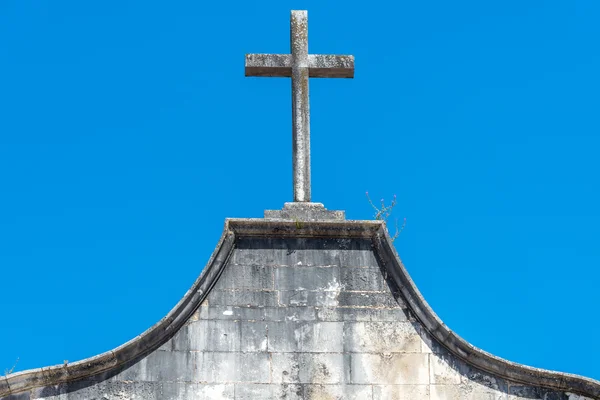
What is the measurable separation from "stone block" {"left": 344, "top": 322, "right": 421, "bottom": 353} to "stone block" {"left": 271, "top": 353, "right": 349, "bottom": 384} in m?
0.22

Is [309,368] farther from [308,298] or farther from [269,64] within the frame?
[269,64]

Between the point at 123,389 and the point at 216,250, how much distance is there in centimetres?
182

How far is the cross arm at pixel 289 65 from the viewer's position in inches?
582

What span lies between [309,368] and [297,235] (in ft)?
5.05

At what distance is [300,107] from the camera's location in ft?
47.9

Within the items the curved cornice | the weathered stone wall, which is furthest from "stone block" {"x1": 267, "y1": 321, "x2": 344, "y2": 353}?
the curved cornice

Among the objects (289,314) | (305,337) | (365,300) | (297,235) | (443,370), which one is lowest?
(443,370)

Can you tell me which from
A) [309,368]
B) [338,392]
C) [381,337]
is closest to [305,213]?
[381,337]

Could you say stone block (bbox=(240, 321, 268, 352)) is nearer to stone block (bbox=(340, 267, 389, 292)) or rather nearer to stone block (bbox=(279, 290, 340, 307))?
stone block (bbox=(279, 290, 340, 307))

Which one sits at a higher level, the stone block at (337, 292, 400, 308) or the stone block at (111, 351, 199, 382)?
the stone block at (337, 292, 400, 308)

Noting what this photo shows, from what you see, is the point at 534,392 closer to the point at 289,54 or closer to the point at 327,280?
the point at 327,280

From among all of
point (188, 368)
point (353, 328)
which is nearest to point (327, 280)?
point (353, 328)

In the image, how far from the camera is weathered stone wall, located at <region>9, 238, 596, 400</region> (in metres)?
13.1

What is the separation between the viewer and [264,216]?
13.9m
